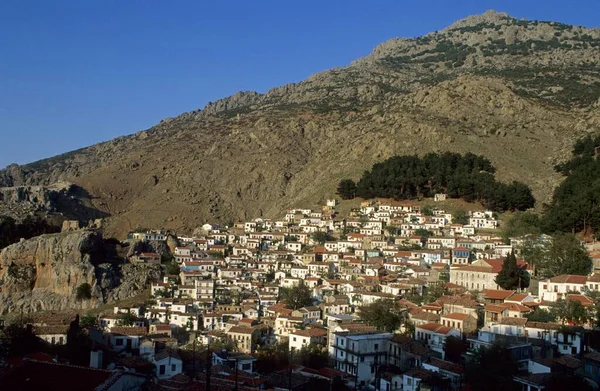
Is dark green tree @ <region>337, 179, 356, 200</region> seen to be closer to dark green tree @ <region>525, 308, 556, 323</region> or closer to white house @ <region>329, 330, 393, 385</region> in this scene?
dark green tree @ <region>525, 308, 556, 323</region>

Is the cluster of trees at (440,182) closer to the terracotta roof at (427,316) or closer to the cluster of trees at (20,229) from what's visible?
the cluster of trees at (20,229)

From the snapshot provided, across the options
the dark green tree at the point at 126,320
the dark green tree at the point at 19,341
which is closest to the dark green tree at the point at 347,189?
the dark green tree at the point at 126,320

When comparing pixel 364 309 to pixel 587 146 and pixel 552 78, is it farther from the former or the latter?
pixel 552 78

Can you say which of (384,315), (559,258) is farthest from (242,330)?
(559,258)

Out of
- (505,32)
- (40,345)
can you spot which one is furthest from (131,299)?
(505,32)

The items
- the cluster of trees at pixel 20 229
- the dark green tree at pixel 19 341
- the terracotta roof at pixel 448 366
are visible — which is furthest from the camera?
the cluster of trees at pixel 20 229

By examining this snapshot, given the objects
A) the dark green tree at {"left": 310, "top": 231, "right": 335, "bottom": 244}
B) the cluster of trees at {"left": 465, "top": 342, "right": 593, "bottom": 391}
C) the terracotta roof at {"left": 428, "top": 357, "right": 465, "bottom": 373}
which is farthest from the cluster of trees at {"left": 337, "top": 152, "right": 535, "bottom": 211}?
the terracotta roof at {"left": 428, "top": 357, "right": 465, "bottom": 373}
